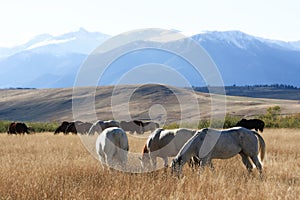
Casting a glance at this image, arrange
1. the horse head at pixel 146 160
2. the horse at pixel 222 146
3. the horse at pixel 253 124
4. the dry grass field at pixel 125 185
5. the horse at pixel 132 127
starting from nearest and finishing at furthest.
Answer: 1. the dry grass field at pixel 125 185
2. the horse at pixel 222 146
3. the horse head at pixel 146 160
4. the horse at pixel 253 124
5. the horse at pixel 132 127

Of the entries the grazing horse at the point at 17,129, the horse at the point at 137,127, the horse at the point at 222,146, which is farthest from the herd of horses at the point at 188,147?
the horse at the point at 137,127

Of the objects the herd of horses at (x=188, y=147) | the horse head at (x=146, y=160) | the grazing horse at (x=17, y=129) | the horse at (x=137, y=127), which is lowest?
the horse at (x=137, y=127)

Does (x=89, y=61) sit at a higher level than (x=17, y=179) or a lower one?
higher

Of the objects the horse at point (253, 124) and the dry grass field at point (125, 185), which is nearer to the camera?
the dry grass field at point (125, 185)

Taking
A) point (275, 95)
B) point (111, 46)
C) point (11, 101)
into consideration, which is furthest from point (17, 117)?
point (111, 46)

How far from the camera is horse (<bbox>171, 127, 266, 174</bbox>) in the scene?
10305mm

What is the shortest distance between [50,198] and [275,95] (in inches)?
7288

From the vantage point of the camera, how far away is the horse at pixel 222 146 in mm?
10305

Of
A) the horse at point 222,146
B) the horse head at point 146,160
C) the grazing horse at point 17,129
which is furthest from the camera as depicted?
the grazing horse at point 17,129

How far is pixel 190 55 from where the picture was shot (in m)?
13.4

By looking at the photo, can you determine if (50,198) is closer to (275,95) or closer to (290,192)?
(290,192)

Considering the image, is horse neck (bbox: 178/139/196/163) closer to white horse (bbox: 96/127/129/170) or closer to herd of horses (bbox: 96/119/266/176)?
herd of horses (bbox: 96/119/266/176)

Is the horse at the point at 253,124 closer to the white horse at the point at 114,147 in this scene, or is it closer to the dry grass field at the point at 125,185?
the dry grass field at the point at 125,185

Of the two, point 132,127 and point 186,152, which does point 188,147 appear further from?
point 132,127
